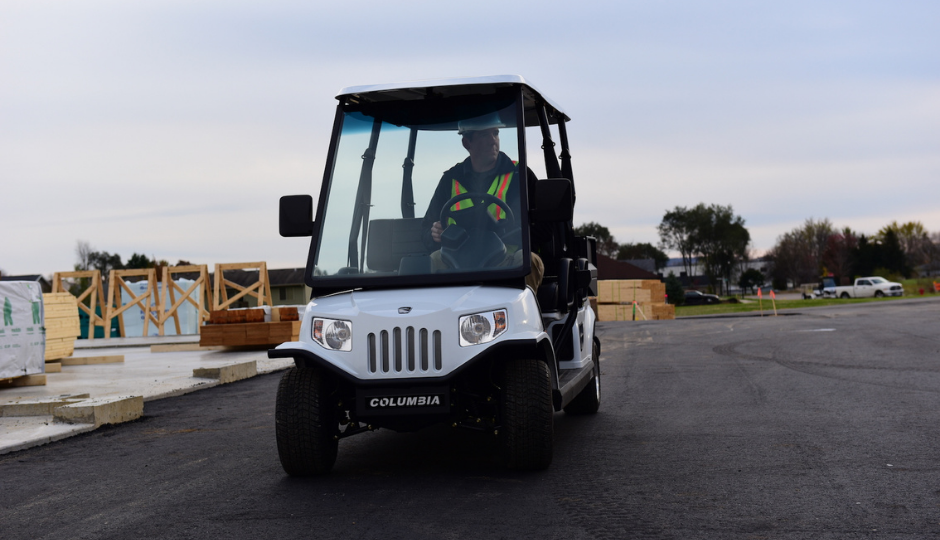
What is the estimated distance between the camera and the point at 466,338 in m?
5.13

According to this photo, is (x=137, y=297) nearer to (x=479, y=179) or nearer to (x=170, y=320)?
(x=170, y=320)

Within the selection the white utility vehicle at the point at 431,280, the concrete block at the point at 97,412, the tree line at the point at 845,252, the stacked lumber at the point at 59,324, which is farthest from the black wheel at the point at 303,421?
the tree line at the point at 845,252

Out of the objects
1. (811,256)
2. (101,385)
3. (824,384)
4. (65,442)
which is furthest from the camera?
(811,256)

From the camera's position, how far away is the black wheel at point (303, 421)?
530 centimetres

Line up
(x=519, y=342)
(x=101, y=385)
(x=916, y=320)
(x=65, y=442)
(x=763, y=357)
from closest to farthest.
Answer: (x=519, y=342)
(x=65, y=442)
(x=101, y=385)
(x=763, y=357)
(x=916, y=320)

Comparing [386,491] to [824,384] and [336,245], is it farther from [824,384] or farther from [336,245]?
[824,384]

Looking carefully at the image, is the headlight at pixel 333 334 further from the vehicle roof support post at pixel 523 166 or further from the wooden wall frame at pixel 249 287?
the wooden wall frame at pixel 249 287

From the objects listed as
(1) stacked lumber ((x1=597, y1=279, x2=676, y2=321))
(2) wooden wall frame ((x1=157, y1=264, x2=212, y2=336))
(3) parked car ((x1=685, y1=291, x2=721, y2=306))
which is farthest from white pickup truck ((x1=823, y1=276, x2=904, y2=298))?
(2) wooden wall frame ((x1=157, y1=264, x2=212, y2=336))

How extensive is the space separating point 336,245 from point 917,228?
122 metres

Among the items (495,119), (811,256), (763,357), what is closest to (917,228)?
(811,256)

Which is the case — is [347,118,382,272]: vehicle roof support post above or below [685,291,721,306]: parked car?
above

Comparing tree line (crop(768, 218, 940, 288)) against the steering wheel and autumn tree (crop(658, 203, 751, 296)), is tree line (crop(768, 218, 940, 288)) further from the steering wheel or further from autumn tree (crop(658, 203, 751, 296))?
the steering wheel

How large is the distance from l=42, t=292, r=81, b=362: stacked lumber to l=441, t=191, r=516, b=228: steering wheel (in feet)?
44.7

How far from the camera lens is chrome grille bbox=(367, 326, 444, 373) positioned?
16.8 feet
